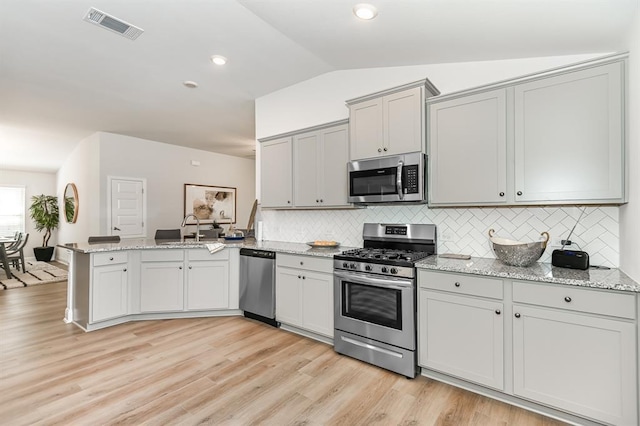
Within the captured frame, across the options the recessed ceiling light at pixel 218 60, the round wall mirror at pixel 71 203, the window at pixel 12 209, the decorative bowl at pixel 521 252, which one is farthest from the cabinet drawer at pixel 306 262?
the window at pixel 12 209

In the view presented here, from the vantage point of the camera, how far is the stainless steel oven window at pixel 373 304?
8.17 feet

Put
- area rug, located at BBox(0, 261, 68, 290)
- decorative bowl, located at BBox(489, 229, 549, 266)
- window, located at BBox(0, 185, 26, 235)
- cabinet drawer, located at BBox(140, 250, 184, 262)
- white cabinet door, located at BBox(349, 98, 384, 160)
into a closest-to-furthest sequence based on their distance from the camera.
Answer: decorative bowl, located at BBox(489, 229, 549, 266)
white cabinet door, located at BBox(349, 98, 384, 160)
cabinet drawer, located at BBox(140, 250, 184, 262)
area rug, located at BBox(0, 261, 68, 290)
window, located at BBox(0, 185, 26, 235)

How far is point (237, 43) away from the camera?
117 inches

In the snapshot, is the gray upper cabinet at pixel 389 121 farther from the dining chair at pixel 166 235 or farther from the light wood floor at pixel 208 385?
the dining chair at pixel 166 235

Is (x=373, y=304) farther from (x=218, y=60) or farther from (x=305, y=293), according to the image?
(x=218, y=60)

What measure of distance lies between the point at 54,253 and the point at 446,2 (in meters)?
11.3

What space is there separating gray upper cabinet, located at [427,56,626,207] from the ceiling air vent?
267 cm

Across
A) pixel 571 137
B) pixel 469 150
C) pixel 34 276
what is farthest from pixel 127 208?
pixel 571 137

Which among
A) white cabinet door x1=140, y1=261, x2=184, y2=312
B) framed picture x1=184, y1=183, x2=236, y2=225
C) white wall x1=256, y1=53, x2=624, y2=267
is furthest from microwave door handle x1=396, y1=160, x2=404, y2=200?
framed picture x1=184, y1=183, x2=236, y2=225

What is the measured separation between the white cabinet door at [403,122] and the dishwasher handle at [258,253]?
1661 millimetres

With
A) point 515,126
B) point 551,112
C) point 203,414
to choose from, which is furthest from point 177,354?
point 551,112

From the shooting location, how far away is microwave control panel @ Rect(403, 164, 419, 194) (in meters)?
2.66

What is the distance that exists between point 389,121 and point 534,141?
1138 mm

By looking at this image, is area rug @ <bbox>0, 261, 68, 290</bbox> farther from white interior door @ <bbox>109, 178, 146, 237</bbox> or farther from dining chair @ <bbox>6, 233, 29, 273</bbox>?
white interior door @ <bbox>109, 178, 146, 237</bbox>
